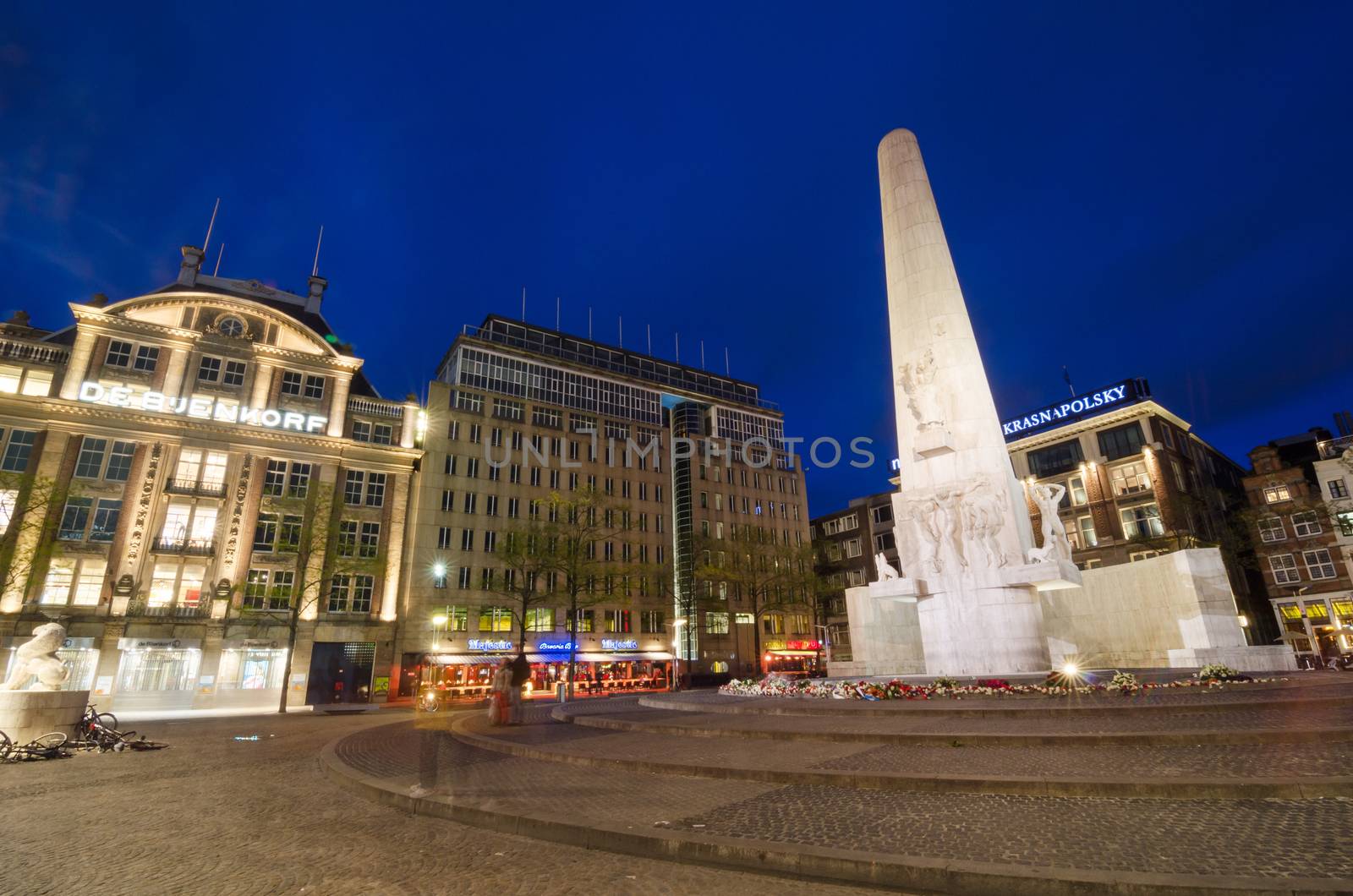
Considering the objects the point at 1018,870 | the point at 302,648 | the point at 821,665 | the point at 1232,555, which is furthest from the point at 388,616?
the point at 1232,555

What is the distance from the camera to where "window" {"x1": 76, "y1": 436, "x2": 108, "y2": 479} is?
39562mm

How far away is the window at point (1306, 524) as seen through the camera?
4822cm

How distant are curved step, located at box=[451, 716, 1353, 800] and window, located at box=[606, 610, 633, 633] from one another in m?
45.4

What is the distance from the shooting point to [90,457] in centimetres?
3988

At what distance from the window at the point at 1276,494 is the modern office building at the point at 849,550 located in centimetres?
2913

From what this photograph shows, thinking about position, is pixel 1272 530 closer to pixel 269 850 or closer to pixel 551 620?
pixel 551 620

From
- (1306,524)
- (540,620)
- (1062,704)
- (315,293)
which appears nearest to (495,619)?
(540,620)

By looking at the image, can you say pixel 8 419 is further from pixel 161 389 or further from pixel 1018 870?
pixel 1018 870

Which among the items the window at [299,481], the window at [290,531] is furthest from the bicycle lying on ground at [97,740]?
the window at [299,481]

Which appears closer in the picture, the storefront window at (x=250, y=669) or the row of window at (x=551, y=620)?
the storefront window at (x=250, y=669)

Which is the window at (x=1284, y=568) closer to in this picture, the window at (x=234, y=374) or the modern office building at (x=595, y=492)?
the modern office building at (x=595, y=492)

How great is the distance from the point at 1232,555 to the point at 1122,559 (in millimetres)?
9503

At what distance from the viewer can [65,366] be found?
4078 centimetres

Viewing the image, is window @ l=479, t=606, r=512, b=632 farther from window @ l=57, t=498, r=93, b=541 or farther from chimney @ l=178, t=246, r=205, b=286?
chimney @ l=178, t=246, r=205, b=286
